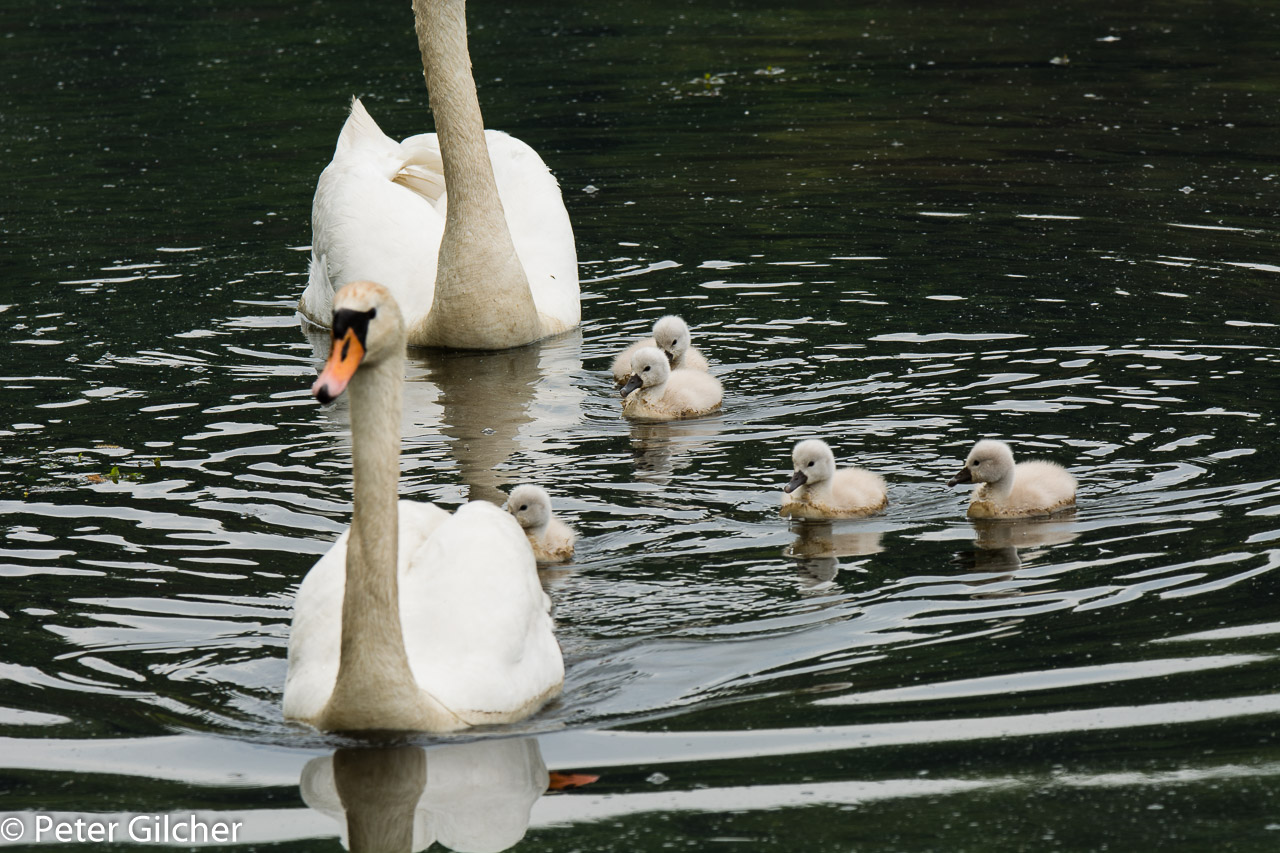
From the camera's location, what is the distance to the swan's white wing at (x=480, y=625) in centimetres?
642

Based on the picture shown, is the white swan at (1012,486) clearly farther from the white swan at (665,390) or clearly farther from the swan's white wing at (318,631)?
the swan's white wing at (318,631)

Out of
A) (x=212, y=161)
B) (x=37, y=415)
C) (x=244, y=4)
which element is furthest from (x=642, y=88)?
(x=37, y=415)

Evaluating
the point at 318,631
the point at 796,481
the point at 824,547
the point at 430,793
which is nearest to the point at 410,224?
the point at 796,481

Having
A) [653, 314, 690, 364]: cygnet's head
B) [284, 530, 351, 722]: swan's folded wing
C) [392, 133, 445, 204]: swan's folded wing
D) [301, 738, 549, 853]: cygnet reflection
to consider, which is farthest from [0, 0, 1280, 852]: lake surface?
[392, 133, 445, 204]: swan's folded wing

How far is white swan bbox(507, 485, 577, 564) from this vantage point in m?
7.92

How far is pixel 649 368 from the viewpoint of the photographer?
10.0 metres

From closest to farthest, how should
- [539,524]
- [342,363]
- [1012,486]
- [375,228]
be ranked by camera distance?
[342,363]
[539,524]
[1012,486]
[375,228]

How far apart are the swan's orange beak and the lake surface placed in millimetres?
1238

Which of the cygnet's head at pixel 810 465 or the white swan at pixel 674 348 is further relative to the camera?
the white swan at pixel 674 348

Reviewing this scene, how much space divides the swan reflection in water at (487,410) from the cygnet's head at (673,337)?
535mm

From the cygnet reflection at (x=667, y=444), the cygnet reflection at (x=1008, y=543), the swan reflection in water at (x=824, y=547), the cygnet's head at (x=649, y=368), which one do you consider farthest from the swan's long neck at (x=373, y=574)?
the cygnet's head at (x=649, y=368)

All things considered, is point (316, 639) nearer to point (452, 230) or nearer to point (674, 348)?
point (674, 348)

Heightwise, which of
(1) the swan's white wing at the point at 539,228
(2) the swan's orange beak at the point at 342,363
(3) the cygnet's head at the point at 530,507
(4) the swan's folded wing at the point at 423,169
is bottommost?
(3) the cygnet's head at the point at 530,507

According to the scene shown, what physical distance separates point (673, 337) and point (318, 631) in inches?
178
